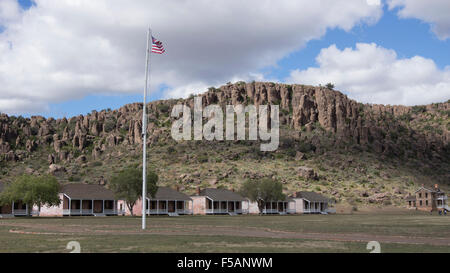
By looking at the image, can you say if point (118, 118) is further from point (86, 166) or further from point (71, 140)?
point (86, 166)

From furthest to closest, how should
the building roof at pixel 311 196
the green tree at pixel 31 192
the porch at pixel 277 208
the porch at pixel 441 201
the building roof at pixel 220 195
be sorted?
the porch at pixel 441 201
the building roof at pixel 311 196
the porch at pixel 277 208
the building roof at pixel 220 195
the green tree at pixel 31 192

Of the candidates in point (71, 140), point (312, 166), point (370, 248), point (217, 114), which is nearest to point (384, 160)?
point (312, 166)

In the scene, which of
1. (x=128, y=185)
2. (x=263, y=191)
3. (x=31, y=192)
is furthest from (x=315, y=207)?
(x=31, y=192)

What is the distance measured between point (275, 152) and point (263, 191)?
4714 centimetres

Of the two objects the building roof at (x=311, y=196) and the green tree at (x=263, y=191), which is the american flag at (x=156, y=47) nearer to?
the green tree at (x=263, y=191)

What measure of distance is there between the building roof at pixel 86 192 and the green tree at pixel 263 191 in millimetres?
25326

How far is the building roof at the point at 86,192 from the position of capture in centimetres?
7506

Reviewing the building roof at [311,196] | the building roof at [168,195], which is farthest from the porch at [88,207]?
the building roof at [311,196]

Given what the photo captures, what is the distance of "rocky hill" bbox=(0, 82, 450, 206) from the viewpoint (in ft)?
375

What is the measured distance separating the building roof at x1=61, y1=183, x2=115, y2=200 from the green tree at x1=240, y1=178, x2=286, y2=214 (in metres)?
25.3

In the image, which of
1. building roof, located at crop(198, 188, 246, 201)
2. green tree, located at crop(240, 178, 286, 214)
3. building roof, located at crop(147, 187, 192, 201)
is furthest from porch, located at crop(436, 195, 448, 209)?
building roof, located at crop(147, 187, 192, 201)

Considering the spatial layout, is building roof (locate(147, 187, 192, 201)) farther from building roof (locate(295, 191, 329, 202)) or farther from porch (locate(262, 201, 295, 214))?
building roof (locate(295, 191, 329, 202))
